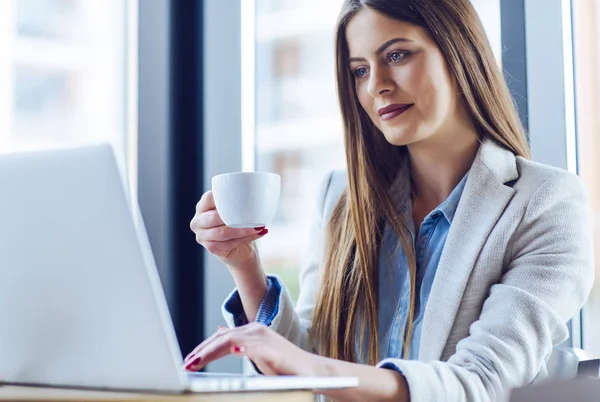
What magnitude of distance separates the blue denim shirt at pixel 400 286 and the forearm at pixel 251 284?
15 millimetres

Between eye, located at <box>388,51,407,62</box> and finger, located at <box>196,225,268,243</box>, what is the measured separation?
47cm

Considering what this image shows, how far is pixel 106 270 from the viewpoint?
817mm

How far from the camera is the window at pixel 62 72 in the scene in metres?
2.02

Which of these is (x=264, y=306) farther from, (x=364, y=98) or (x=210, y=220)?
(x=364, y=98)

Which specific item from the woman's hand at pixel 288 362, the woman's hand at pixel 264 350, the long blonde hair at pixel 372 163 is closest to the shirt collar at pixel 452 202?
the long blonde hair at pixel 372 163

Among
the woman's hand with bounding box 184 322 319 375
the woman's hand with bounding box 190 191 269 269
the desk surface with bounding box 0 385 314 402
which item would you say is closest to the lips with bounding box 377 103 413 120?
the woman's hand with bounding box 190 191 269 269

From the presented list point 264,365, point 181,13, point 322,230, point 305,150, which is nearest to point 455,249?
point 322,230

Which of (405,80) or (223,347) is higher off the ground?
(405,80)

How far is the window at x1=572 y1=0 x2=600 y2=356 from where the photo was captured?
67.3 inches

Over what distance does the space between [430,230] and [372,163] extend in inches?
8.4

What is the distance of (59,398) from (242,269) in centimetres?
75

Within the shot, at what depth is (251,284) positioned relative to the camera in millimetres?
1524

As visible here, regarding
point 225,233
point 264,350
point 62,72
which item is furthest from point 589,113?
point 62,72

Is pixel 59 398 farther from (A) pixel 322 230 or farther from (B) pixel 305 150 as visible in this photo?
(B) pixel 305 150
